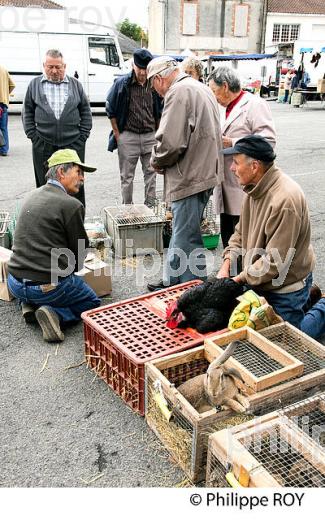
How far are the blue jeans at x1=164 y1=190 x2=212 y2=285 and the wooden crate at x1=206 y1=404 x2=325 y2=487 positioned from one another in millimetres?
2102

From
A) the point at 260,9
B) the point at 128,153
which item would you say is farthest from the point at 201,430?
the point at 260,9

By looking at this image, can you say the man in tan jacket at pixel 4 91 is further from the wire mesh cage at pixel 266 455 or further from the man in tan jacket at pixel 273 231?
the wire mesh cage at pixel 266 455

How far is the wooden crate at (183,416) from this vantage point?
7.93 feet

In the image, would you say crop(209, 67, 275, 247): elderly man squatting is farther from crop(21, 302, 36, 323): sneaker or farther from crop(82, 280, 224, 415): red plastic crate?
crop(21, 302, 36, 323): sneaker

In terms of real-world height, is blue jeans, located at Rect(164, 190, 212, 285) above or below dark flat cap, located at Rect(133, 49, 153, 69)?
below

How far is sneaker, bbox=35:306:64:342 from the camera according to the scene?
3771 millimetres

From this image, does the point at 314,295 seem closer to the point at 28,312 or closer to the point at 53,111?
the point at 28,312

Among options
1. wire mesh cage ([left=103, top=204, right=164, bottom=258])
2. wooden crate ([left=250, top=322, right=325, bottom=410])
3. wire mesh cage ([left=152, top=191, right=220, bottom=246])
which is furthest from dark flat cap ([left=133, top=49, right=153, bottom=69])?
wooden crate ([left=250, top=322, right=325, bottom=410])

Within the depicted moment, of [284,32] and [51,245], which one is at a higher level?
[284,32]

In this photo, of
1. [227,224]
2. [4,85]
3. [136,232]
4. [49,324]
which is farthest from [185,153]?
[4,85]

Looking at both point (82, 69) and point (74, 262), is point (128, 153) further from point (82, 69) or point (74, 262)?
point (82, 69)

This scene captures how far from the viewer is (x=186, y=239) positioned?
4191 millimetres

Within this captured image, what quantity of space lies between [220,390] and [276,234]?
3.67ft

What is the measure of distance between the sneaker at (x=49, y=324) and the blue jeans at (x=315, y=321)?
183 centimetres
